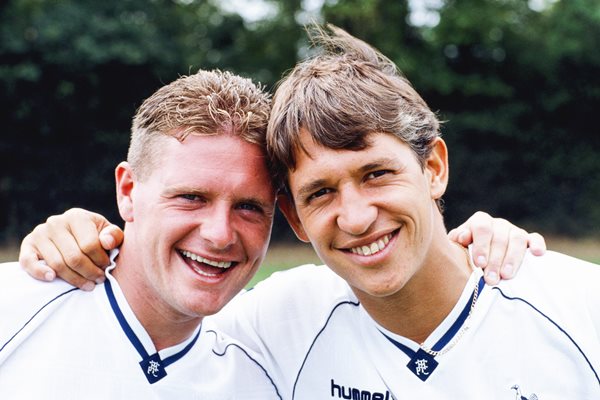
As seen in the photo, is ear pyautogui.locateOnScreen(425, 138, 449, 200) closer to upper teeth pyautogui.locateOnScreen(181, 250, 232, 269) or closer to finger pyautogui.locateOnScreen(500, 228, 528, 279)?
finger pyautogui.locateOnScreen(500, 228, 528, 279)

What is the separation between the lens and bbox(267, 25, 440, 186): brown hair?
112 inches

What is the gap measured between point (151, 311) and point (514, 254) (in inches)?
60.5

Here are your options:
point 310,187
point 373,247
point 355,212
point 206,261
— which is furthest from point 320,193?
point 206,261

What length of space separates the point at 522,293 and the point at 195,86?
163cm

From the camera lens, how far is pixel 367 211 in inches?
108

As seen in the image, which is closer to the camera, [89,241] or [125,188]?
[89,241]

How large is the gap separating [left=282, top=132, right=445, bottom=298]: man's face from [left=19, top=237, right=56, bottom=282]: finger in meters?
1.05

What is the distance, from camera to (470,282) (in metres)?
2.95

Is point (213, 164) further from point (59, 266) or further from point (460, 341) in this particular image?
point (460, 341)

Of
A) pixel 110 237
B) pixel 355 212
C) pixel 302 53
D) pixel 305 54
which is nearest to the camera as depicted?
pixel 355 212

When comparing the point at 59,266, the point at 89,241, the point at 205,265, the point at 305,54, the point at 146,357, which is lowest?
the point at 146,357

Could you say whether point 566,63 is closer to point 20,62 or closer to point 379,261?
point 20,62

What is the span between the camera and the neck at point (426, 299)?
296 centimetres

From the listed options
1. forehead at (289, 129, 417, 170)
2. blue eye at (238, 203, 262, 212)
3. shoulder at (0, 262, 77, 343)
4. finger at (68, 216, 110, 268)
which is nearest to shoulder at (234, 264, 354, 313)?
blue eye at (238, 203, 262, 212)
